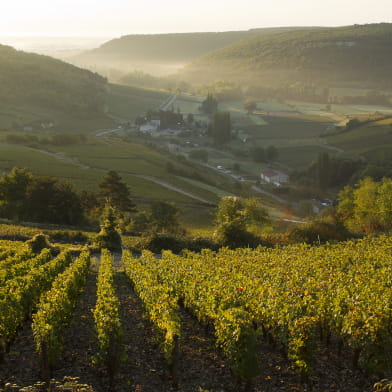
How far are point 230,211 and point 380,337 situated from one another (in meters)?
41.7

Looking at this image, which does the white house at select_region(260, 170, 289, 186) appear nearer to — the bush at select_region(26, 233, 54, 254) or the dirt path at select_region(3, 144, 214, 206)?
the dirt path at select_region(3, 144, 214, 206)

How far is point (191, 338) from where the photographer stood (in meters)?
20.1

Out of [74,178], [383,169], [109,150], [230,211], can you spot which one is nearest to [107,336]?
[230,211]

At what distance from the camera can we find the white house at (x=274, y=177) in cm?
16062

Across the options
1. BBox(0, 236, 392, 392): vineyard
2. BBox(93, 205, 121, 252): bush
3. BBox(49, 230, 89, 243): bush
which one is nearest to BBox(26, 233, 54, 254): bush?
BBox(93, 205, 121, 252): bush

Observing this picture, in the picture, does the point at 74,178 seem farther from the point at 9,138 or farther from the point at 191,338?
the point at 191,338

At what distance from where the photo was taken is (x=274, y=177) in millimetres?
162000

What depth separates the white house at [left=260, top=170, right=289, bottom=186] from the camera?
161 meters

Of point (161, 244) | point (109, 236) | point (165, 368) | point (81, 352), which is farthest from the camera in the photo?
point (161, 244)

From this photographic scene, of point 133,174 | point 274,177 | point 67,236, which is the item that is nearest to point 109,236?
point 67,236

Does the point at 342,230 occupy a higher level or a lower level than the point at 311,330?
lower

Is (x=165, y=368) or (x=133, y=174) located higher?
(x=165, y=368)

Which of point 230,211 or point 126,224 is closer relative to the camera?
point 230,211

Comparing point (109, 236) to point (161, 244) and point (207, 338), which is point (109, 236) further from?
point (207, 338)
